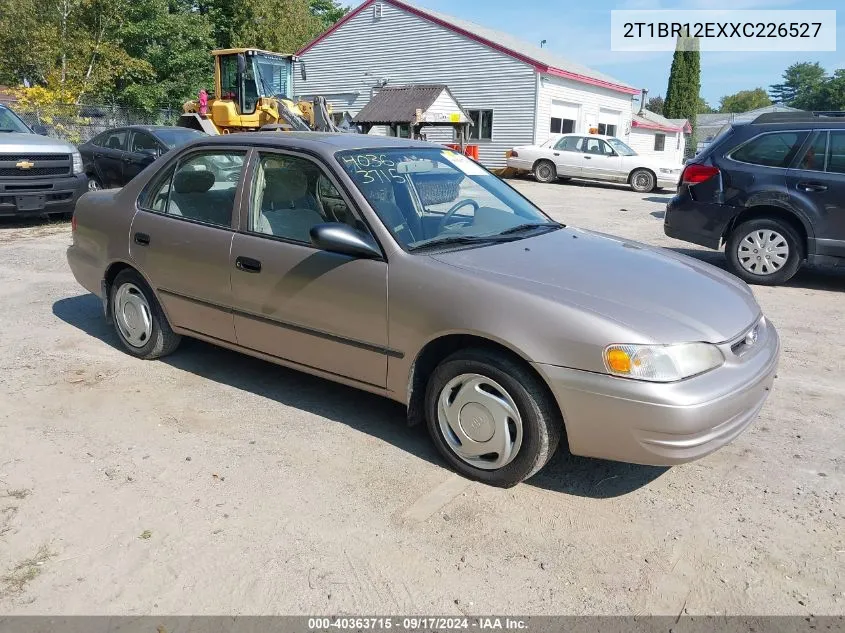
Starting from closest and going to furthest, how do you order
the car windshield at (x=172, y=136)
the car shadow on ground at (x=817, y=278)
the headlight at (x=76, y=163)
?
the car shadow on ground at (x=817, y=278)
the headlight at (x=76, y=163)
the car windshield at (x=172, y=136)

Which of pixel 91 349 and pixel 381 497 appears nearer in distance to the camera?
→ pixel 381 497

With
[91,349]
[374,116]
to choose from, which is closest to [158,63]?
[374,116]

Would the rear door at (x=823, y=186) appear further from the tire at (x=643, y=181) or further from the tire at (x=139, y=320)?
the tire at (x=643, y=181)

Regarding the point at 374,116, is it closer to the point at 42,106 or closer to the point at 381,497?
the point at 42,106

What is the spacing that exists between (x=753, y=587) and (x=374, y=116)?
2149 centimetres

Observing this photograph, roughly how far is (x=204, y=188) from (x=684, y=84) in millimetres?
55573

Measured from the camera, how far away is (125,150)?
14031 millimetres

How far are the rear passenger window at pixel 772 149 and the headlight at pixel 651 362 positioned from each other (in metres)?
5.55

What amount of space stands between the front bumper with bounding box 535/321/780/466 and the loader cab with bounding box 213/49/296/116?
17.6 meters

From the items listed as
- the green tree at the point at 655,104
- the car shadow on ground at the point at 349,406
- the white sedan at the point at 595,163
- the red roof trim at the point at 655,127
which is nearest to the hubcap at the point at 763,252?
the car shadow on ground at the point at 349,406

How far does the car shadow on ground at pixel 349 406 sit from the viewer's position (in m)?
3.54

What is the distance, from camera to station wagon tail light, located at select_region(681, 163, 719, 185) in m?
7.85

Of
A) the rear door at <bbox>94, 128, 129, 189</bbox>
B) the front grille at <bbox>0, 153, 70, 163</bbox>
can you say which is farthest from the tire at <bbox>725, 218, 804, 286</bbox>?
the rear door at <bbox>94, 128, 129, 189</bbox>

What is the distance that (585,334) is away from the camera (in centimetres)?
304
